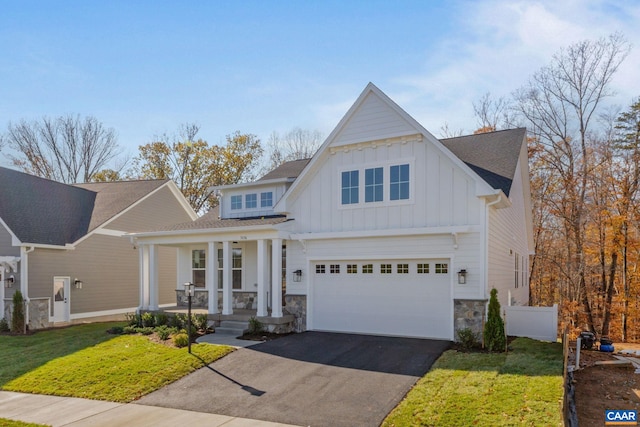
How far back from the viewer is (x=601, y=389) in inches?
400

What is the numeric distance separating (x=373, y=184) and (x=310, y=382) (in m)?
6.12

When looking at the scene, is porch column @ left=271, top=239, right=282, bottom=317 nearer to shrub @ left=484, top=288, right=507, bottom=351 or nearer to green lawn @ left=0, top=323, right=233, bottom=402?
green lawn @ left=0, top=323, right=233, bottom=402

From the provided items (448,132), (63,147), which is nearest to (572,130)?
(448,132)

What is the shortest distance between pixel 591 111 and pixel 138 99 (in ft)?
75.5

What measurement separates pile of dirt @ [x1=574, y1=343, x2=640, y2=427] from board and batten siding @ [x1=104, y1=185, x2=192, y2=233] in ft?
56.9

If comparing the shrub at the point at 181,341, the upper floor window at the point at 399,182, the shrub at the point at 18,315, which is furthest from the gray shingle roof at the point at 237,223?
the shrub at the point at 18,315

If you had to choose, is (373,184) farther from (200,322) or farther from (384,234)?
(200,322)

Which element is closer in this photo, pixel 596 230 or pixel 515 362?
pixel 515 362

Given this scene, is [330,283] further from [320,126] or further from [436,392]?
[320,126]

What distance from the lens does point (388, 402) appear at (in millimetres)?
7852

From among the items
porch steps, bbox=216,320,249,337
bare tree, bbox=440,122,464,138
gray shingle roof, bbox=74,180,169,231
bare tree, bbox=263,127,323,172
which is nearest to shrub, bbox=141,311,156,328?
porch steps, bbox=216,320,249,337

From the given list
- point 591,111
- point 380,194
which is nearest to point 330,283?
point 380,194

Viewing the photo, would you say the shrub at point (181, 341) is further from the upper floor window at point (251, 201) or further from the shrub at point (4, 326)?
the shrub at point (4, 326)

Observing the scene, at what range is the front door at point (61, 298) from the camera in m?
17.5
